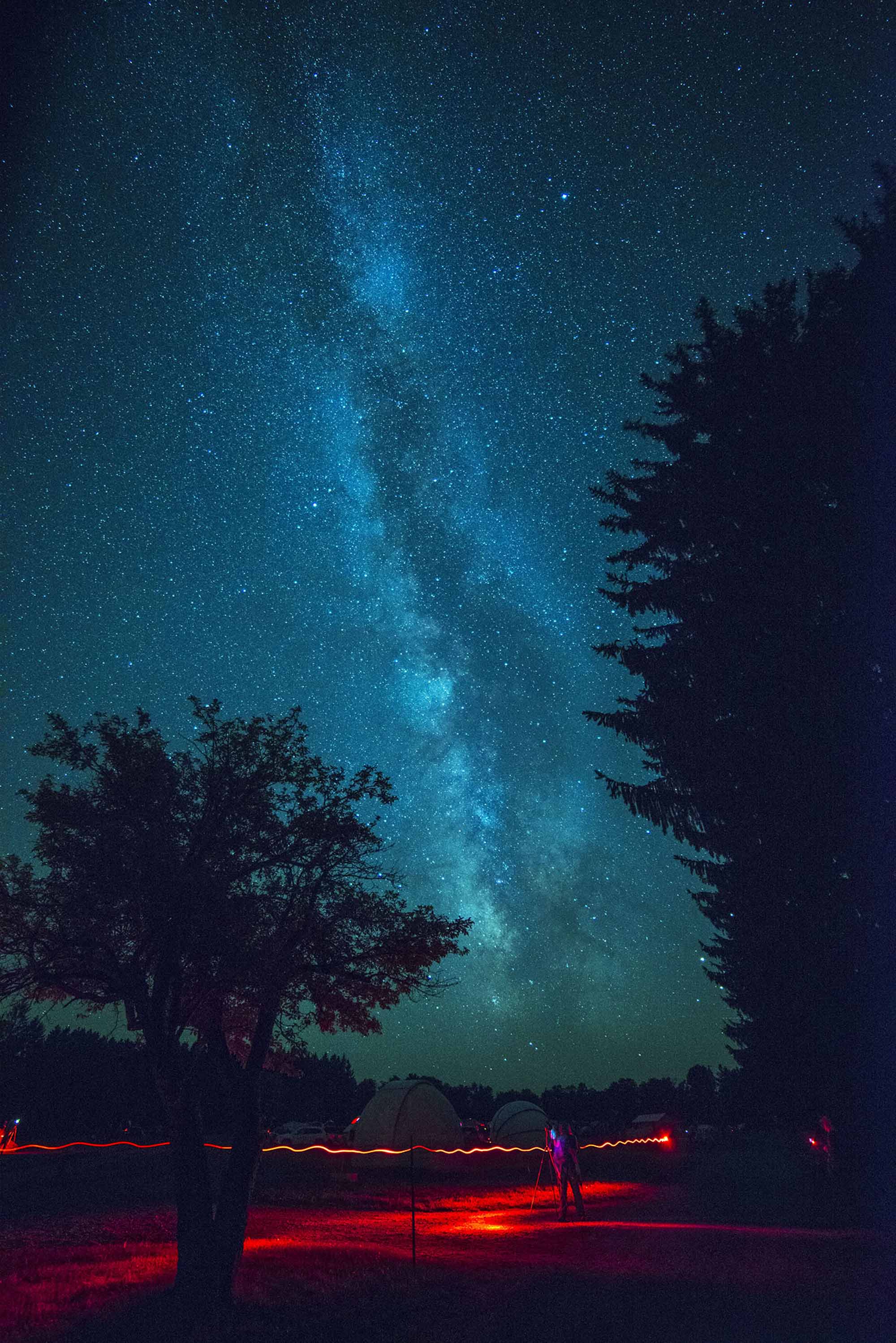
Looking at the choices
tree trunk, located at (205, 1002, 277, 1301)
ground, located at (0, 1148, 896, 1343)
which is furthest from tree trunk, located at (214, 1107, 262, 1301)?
ground, located at (0, 1148, 896, 1343)

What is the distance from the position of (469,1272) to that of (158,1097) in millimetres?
5367

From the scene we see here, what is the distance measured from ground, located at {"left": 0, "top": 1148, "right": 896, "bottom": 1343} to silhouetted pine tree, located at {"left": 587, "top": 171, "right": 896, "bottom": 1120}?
15.2 ft

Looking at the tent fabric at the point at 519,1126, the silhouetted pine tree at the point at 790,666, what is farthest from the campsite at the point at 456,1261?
the tent fabric at the point at 519,1126

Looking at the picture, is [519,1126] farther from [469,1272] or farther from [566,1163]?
[469,1272]

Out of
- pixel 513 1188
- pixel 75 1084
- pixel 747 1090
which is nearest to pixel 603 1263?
pixel 747 1090

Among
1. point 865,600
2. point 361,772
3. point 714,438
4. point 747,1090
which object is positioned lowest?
point 747,1090

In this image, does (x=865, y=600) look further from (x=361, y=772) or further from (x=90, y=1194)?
(x=90, y=1194)

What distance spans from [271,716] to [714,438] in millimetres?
14117

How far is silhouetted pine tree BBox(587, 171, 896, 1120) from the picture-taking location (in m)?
15.4

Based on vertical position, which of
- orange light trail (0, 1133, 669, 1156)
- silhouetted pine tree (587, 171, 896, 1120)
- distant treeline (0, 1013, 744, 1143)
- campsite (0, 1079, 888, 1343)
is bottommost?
campsite (0, 1079, 888, 1343)

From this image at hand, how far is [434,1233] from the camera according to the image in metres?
15.5

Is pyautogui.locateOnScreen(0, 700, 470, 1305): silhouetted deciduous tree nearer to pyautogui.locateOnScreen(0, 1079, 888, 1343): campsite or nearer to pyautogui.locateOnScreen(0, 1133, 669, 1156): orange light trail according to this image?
pyautogui.locateOnScreen(0, 1079, 888, 1343): campsite

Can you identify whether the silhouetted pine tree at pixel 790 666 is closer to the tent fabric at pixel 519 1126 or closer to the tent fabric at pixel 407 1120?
the tent fabric at pixel 407 1120

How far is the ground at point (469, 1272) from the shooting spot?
303 inches
